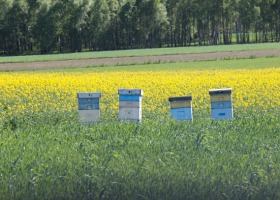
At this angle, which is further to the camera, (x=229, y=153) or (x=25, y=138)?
(x=25, y=138)

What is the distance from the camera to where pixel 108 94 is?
26094 mm

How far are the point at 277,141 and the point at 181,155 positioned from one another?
7.65 ft

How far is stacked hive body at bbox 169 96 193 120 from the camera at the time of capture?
16047 millimetres

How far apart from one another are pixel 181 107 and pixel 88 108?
2621 mm

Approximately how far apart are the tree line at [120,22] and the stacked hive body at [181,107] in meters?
108

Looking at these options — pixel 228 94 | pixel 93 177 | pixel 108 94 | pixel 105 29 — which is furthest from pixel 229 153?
pixel 105 29

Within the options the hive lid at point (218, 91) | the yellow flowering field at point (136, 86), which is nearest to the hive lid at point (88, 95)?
the hive lid at point (218, 91)

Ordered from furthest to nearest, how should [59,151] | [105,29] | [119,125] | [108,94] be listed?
1. [105,29]
2. [108,94]
3. [119,125]
4. [59,151]

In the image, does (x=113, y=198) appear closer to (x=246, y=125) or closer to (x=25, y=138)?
(x=25, y=138)

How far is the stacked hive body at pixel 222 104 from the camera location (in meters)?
16.2

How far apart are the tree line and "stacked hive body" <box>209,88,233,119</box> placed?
355 ft

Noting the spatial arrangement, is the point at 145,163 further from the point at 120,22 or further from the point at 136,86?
the point at 120,22

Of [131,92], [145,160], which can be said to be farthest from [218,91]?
[145,160]

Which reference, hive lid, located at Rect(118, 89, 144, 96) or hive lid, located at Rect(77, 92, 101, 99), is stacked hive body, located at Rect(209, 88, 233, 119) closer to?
hive lid, located at Rect(118, 89, 144, 96)
